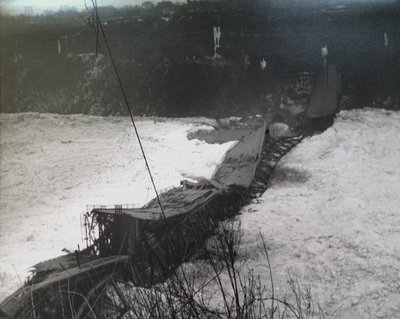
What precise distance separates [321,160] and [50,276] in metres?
2.10

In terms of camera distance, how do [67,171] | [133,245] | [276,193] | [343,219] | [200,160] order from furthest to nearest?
[200,160] → [67,171] → [276,193] → [133,245] → [343,219]

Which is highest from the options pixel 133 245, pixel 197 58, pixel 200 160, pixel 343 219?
pixel 197 58

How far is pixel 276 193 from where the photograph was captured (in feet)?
10.7

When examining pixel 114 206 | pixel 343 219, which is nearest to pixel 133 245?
pixel 114 206

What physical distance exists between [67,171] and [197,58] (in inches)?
70.8

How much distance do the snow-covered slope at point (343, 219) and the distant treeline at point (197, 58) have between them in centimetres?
50

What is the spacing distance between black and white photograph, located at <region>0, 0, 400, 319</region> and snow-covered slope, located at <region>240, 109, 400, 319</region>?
1 centimetres

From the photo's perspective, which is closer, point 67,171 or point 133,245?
point 133,245

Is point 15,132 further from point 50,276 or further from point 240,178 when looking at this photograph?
point 240,178

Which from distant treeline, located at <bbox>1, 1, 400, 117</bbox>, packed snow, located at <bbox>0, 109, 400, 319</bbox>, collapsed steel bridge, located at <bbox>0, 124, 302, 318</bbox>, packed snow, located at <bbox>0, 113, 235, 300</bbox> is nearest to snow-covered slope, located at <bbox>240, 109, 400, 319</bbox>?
packed snow, located at <bbox>0, 109, 400, 319</bbox>

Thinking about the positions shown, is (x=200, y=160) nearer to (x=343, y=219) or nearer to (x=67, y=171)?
(x=67, y=171)

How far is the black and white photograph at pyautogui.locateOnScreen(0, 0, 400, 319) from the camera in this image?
2520 mm

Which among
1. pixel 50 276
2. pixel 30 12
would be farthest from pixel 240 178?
pixel 30 12

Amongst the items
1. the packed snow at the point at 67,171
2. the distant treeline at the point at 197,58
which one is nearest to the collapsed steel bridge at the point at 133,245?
the packed snow at the point at 67,171
